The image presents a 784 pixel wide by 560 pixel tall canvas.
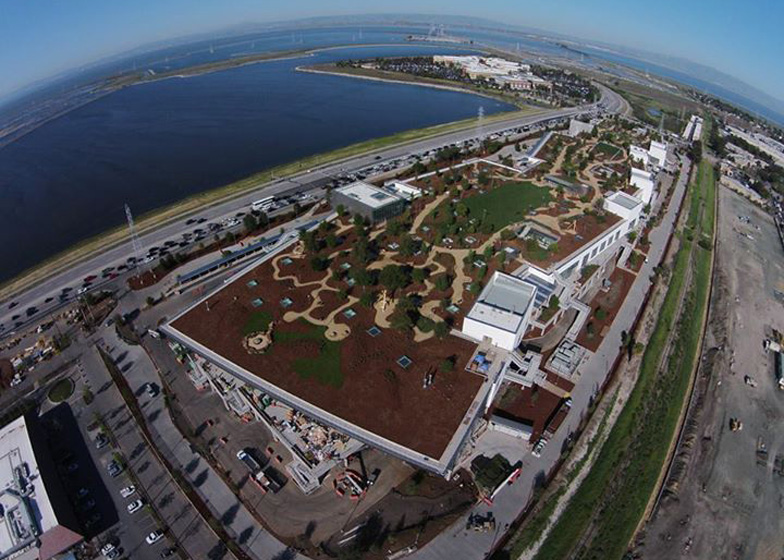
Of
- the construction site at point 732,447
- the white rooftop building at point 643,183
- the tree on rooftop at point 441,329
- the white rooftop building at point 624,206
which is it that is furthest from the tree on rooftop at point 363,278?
the white rooftop building at point 643,183

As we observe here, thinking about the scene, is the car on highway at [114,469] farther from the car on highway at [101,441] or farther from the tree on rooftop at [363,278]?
the tree on rooftop at [363,278]

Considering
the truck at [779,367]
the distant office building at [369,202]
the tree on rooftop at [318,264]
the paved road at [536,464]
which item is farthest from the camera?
the distant office building at [369,202]

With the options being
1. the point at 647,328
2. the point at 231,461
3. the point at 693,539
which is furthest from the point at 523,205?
the point at 231,461

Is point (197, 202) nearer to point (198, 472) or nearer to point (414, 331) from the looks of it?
point (414, 331)

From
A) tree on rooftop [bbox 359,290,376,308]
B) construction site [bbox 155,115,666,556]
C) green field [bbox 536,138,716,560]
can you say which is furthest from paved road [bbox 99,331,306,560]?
tree on rooftop [bbox 359,290,376,308]

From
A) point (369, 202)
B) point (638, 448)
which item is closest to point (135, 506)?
point (638, 448)

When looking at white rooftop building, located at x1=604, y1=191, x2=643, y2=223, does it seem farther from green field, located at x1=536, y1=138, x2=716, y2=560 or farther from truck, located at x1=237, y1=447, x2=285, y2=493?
truck, located at x1=237, y1=447, x2=285, y2=493
